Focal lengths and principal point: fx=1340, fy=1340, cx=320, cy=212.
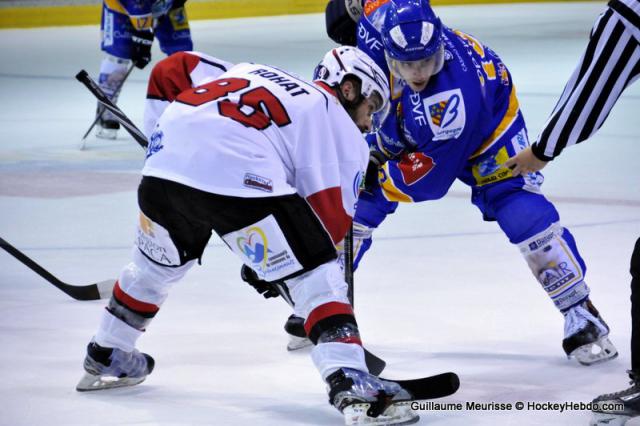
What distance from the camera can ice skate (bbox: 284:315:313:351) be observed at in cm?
355

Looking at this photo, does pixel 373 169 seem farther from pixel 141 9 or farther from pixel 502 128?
pixel 141 9

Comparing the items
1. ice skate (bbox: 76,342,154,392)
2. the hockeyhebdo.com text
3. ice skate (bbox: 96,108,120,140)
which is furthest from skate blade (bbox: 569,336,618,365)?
ice skate (bbox: 96,108,120,140)

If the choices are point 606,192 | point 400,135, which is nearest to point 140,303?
point 400,135

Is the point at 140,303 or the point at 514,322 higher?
the point at 140,303

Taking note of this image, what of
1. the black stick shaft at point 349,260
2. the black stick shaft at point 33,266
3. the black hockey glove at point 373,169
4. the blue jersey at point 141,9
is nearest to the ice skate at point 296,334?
the black stick shaft at point 349,260

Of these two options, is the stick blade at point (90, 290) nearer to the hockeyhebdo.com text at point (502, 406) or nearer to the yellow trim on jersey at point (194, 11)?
the hockeyhebdo.com text at point (502, 406)

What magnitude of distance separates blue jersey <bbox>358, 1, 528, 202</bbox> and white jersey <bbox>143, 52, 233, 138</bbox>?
48 centimetres

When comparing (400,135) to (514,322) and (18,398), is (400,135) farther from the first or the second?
(18,398)

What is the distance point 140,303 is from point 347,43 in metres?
1.21

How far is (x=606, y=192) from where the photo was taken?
5617 millimetres

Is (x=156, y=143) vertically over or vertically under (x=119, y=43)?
over

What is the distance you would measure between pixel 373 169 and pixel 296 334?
1.60 ft

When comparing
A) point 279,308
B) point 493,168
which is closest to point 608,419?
point 493,168

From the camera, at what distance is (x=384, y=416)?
9.20 feet
